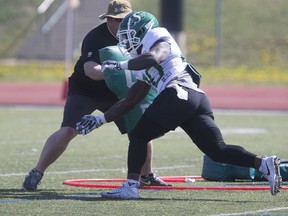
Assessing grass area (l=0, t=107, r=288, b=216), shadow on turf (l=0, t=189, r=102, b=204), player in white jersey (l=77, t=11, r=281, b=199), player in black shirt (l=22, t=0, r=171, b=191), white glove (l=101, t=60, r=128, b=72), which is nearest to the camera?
grass area (l=0, t=107, r=288, b=216)

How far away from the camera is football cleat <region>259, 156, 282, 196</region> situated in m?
8.38

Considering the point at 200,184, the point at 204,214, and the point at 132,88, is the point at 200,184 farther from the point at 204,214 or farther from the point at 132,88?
the point at 204,214

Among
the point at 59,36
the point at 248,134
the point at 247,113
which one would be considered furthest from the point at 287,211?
the point at 59,36

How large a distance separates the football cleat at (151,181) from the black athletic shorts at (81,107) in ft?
1.68

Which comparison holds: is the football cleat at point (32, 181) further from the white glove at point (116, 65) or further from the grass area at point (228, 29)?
the grass area at point (228, 29)

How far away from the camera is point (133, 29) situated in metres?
8.55

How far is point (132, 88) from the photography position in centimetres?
886

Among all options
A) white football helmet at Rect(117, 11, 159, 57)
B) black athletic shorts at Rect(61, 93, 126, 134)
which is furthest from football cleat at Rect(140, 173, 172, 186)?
white football helmet at Rect(117, 11, 159, 57)

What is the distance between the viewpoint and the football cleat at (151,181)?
9.55 metres

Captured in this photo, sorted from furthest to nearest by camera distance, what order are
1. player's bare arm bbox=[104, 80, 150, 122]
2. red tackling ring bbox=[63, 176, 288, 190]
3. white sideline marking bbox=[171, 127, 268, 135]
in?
1. white sideline marking bbox=[171, 127, 268, 135]
2. red tackling ring bbox=[63, 176, 288, 190]
3. player's bare arm bbox=[104, 80, 150, 122]

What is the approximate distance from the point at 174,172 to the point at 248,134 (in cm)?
490

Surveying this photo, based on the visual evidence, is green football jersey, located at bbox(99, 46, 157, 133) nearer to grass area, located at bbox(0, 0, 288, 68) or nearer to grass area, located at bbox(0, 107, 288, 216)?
grass area, located at bbox(0, 107, 288, 216)

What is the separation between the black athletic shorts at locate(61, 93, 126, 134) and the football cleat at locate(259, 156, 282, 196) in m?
1.76

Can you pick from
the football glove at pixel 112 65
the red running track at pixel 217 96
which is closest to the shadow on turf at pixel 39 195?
the football glove at pixel 112 65
